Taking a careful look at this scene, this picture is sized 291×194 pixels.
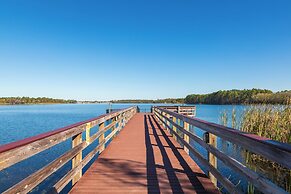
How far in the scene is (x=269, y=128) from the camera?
7691 millimetres

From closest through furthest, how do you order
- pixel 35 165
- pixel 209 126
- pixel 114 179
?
pixel 209 126, pixel 114 179, pixel 35 165

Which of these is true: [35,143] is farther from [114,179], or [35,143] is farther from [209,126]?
[209,126]

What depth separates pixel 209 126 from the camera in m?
3.52

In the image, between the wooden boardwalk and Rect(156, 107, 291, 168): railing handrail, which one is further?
the wooden boardwalk

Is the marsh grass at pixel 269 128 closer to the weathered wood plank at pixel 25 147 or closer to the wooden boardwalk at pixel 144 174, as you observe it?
the wooden boardwalk at pixel 144 174

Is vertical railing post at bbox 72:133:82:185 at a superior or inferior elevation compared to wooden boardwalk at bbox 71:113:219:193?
superior

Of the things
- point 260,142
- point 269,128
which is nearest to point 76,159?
point 260,142

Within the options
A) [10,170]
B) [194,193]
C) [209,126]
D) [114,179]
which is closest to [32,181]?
[114,179]

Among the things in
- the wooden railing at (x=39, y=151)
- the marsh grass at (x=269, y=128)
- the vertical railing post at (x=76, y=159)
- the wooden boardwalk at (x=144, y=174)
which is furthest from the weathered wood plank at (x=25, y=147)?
the marsh grass at (x=269, y=128)

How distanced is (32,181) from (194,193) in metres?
2.12

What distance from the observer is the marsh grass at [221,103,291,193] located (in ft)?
20.7

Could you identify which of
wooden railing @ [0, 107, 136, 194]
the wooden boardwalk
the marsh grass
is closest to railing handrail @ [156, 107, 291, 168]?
the wooden boardwalk

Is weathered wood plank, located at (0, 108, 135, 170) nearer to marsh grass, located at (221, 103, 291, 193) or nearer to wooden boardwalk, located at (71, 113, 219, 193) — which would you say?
wooden boardwalk, located at (71, 113, 219, 193)

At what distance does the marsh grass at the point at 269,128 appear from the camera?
632 cm
